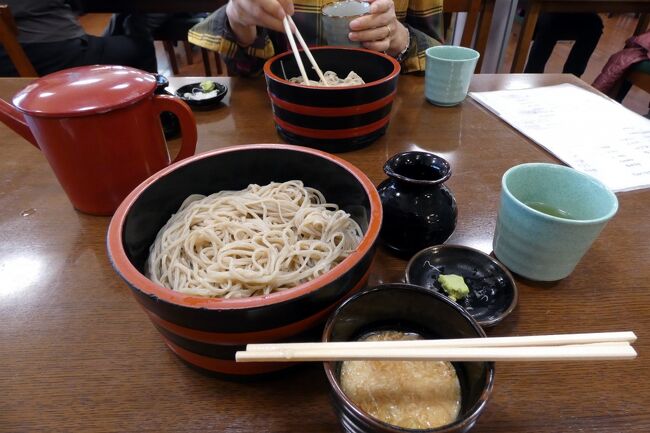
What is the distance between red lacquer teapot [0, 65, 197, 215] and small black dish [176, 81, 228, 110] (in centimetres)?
44

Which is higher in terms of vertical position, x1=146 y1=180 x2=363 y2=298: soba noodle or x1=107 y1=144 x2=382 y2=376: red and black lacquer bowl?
x1=107 y1=144 x2=382 y2=376: red and black lacquer bowl

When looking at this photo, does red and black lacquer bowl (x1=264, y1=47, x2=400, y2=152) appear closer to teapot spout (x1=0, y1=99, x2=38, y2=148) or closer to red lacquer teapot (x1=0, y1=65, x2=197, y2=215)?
red lacquer teapot (x1=0, y1=65, x2=197, y2=215)

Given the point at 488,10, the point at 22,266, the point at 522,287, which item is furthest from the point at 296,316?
the point at 488,10

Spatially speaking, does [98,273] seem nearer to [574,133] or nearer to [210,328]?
[210,328]

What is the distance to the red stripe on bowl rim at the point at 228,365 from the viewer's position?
1.69ft

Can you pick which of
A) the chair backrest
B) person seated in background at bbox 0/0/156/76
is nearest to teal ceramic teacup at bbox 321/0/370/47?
the chair backrest

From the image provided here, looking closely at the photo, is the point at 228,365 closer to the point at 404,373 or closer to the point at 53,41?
the point at 404,373

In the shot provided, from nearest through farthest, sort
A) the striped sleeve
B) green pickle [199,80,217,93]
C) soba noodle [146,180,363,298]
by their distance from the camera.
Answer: soba noodle [146,180,363,298] < green pickle [199,80,217,93] < the striped sleeve

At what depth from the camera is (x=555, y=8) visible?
265cm

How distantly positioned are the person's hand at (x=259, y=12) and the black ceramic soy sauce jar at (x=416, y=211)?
0.77 meters

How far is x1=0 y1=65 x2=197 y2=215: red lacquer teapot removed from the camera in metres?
0.72

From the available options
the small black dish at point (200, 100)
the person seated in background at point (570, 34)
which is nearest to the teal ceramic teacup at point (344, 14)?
the small black dish at point (200, 100)

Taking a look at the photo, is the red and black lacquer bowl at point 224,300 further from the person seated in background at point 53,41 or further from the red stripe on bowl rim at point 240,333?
the person seated in background at point 53,41

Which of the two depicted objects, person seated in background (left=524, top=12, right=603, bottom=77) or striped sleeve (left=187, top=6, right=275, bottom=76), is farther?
person seated in background (left=524, top=12, right=603, bottom=77)
